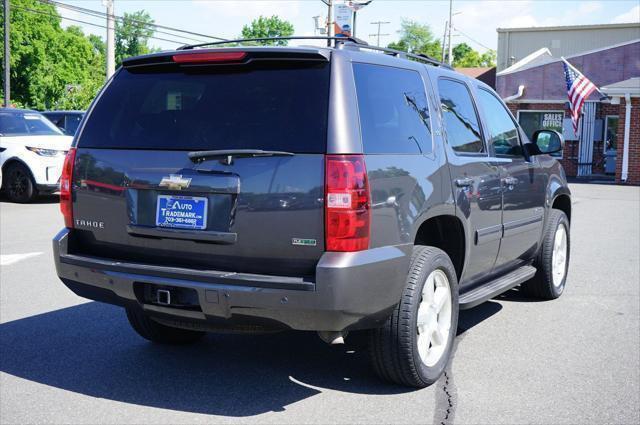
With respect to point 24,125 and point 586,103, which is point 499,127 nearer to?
point 24,125

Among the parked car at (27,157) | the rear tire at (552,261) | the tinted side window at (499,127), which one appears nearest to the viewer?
the tinted side window at (499,127)

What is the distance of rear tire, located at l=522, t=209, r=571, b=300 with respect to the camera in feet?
21.7

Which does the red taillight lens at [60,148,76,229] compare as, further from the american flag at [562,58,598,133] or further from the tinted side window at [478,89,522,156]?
the american flag at [562,58,598,133]

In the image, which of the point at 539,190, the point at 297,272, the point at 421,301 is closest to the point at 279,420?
the point at 297,272

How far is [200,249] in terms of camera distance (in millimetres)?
3963

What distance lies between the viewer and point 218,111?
4090mm

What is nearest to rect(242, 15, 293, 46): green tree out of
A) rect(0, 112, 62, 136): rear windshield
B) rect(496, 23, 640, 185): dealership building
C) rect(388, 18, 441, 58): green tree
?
rect(388, 18, 441, 58): green tree

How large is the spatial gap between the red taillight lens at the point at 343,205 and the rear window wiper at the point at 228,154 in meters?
0.26

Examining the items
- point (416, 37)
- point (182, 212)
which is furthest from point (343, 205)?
point (416, 37)

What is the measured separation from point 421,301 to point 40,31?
2646 inches

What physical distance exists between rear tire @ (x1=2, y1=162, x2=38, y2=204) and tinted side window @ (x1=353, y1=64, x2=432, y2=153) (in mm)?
11417

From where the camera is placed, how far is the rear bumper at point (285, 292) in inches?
146

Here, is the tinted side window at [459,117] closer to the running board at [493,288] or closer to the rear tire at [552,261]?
the running board at [493,288]

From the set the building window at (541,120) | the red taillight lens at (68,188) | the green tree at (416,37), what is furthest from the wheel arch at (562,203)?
the green tree at (416,37)
